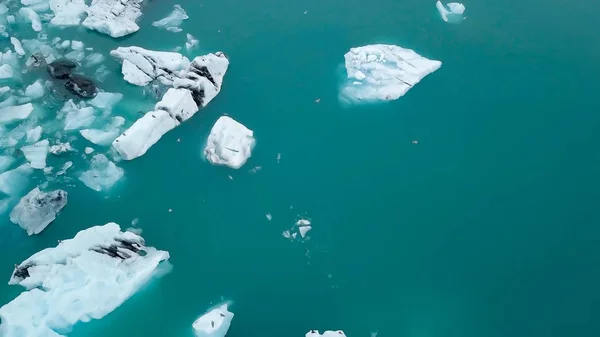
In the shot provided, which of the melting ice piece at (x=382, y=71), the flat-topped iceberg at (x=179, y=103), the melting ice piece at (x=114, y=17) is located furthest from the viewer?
the melting ice piece at (x=114, y=17)

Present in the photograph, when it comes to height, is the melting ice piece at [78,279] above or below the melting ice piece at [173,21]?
below

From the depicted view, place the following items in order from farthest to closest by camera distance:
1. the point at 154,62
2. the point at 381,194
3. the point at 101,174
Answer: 1. the point at 154,62
2. the point at 101,174
3. the point at 381,194

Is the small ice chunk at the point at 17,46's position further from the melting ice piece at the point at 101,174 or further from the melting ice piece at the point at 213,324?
the melting ice piece at the point at 213,324

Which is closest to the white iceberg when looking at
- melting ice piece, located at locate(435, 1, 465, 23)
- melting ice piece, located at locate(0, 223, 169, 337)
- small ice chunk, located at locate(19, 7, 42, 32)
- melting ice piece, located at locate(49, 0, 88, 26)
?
melting ice piece, located at locate(0, 223, 169, 337)

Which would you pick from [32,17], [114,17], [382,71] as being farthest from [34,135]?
[382,71]

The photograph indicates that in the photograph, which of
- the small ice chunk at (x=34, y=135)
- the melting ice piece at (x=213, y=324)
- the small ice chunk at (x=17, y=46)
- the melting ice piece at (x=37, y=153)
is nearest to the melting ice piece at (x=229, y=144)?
the melting ice piece at (x=213, y=324)

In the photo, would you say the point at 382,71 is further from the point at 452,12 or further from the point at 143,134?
the point at 143,134
